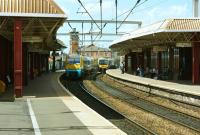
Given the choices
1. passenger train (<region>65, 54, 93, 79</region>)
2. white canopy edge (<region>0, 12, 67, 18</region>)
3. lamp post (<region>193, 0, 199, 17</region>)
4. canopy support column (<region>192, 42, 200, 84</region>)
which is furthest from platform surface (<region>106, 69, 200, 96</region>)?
passenger train (<region>65, 54, 93, 79</region>)

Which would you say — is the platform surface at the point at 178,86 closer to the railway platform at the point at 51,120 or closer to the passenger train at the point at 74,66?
the railway platform at the point at 51,120

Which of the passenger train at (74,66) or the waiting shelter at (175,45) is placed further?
the passenger train at (74,66)

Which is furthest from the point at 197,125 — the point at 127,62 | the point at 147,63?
the point at 127,62

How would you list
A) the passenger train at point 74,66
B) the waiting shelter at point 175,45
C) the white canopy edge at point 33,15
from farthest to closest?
1. the passenger train at point 74,66
2. the waiting shelter at point 175,45
3. the white canopy edge at point 33,15

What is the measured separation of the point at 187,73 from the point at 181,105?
19.6m

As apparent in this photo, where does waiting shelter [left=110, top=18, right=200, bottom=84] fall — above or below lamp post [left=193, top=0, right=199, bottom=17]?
below

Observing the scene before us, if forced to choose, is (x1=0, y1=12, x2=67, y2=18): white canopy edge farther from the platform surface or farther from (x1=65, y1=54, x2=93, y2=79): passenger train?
(x1=65, y1=54, x2=93, y2=79): passenger train

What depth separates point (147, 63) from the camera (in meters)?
68.4

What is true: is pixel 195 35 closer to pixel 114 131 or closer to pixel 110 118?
pixel 110 118

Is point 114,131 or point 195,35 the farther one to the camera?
point 195,35

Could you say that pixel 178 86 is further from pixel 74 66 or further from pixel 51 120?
pixel 74 66

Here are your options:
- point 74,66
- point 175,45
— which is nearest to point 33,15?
point 175,45

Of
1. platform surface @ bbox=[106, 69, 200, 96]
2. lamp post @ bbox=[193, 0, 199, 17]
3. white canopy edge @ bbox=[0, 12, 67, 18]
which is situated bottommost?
platform surface @ bbox=[106, 69, 200, 96]

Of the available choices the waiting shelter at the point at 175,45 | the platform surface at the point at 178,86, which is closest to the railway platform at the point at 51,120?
the platform surface at the point at 178,86
